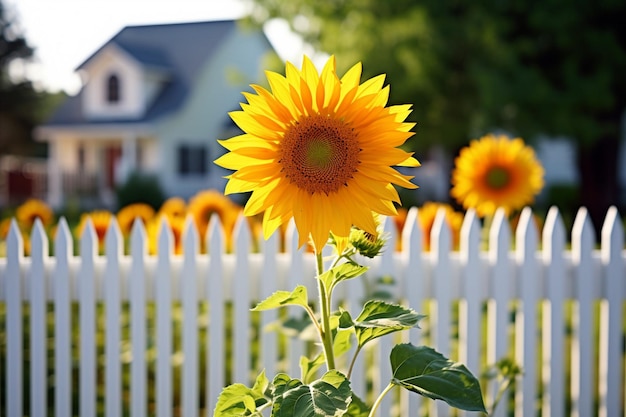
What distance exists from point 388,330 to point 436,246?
5.47 ft

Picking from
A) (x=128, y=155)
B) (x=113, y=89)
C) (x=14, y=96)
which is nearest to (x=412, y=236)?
(x=128, y=155)

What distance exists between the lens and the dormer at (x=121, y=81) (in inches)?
933

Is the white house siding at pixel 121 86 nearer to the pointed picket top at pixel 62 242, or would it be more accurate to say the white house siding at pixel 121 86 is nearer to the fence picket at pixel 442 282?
the pointed picket top at pixel 62 242

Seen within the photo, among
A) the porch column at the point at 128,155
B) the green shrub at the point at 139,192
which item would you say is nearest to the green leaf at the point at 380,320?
the green shrub at the point at 139,192

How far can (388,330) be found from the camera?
88.9 inches

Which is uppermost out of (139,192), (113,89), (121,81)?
(121,81)

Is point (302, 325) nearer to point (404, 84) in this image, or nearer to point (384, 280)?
point (384, 280)

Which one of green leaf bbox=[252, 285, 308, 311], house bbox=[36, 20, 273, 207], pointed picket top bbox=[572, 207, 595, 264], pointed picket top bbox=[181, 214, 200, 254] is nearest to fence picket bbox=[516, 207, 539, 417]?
pointed picket top bbox=[572, 207, 595, 264]

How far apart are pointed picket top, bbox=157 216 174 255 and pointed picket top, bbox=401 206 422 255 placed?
3.63 feet

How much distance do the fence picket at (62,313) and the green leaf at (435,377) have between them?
194cm

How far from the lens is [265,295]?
383cm

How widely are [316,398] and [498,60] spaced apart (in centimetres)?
1361

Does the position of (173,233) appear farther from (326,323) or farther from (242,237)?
(326,323)

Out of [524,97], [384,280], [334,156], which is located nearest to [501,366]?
[384,280]
